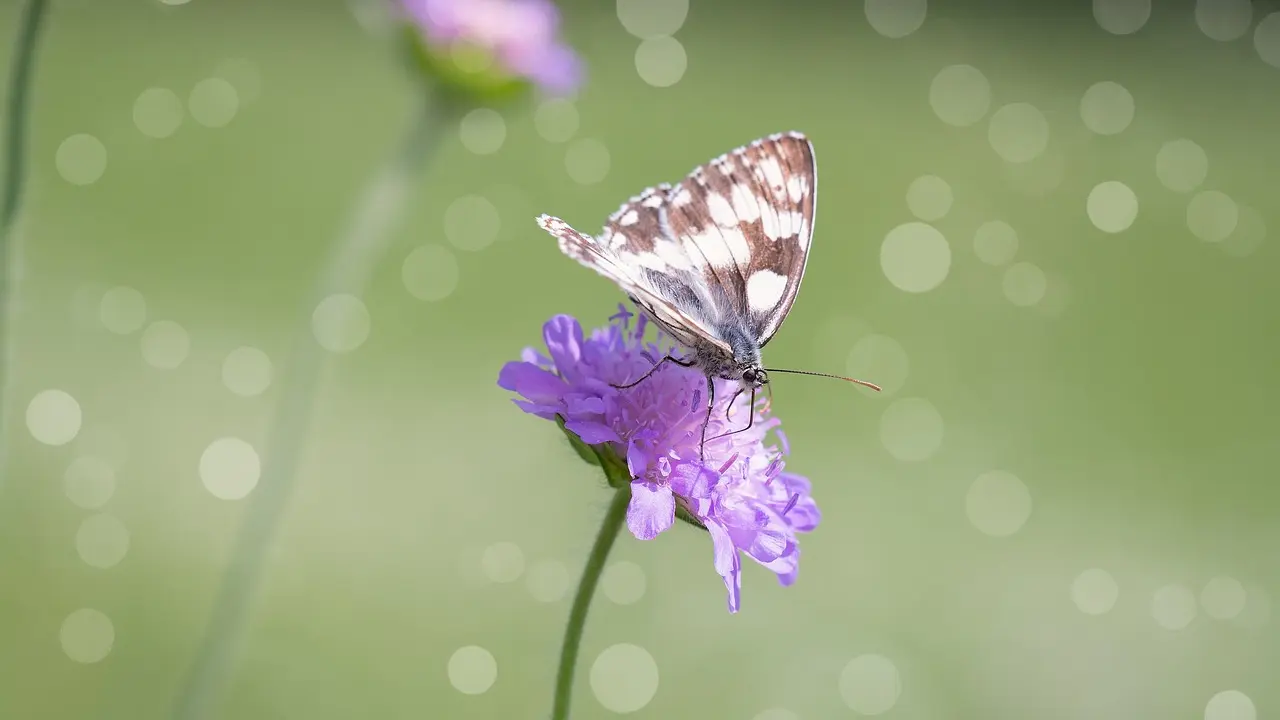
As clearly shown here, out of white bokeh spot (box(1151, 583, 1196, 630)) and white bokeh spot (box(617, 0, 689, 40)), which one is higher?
white bokeh spot (box(617, 0, 689, 40))

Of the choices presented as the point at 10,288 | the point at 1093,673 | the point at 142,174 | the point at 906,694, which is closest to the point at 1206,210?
the point at 1093,673

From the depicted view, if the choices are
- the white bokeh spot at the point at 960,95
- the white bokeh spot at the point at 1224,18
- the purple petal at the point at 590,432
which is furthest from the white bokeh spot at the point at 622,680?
the white bokeh spot at the point at 1224,18

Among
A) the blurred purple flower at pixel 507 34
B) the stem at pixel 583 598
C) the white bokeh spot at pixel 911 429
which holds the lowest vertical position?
the stem at pixel 583 598

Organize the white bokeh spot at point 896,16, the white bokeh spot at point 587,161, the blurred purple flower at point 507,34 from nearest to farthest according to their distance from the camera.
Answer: the blurred purple flower at point 507,34, the white bokeh spot at point 587,161, the white bokeh spot at point 896,16

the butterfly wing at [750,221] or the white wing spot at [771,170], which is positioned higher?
the white wing spot at [771,170]

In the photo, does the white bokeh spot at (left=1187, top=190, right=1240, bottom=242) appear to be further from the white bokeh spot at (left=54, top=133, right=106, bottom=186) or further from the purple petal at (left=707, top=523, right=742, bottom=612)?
the purple petal at (left=707, top=523, right=742, bottom=612)

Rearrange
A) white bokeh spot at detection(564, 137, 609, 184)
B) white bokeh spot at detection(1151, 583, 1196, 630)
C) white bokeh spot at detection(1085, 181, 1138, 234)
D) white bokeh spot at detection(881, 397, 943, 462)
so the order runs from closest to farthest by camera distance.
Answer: white bokeh spot at detection(1151, 583, 1196, 630) → white bokeh spot at detection(881, 397, 943, 462) → white bokeh spot at detection(564, 137, 609, 184) → white bokeh spot at detection(1085, 181, 1138, 234)

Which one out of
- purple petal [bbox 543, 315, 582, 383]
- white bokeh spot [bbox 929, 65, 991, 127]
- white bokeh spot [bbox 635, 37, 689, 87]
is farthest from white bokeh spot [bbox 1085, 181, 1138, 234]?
purple petal [bbox 543, 315, 582, 383]

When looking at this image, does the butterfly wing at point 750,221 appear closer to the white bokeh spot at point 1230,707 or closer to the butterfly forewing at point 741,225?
the butterfly forewing at point 741,225
